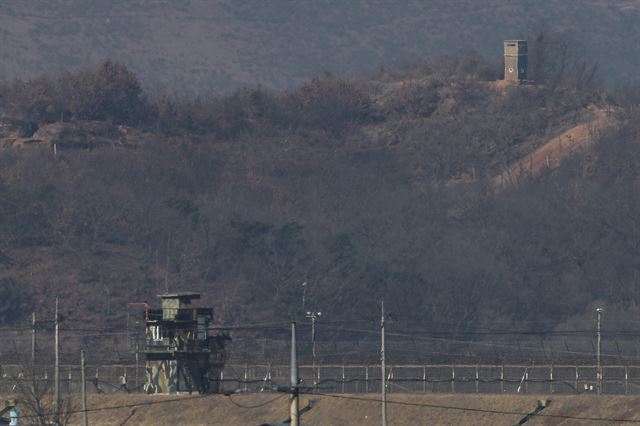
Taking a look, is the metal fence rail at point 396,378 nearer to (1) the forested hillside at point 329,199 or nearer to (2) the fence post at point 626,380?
(2) the fence post at point 626,380

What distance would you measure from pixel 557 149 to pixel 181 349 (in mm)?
78737

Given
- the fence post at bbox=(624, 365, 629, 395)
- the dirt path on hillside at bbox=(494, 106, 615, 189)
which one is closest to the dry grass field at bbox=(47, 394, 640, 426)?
the fence post at bbox=(624, 365, 629, 395)

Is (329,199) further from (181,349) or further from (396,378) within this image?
(181,349)

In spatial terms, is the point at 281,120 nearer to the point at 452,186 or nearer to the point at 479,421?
the point at 452,186

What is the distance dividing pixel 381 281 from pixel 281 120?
47.9 meters

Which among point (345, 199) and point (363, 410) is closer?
point (363, 410)

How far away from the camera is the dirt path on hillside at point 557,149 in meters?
152

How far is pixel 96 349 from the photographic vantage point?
101m

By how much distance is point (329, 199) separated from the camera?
476ft

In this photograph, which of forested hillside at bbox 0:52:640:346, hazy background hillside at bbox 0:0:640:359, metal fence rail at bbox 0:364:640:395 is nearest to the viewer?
metal fence rail at bbox 0:364:640:395

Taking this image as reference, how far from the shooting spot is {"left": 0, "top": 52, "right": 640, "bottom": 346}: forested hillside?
382 feet

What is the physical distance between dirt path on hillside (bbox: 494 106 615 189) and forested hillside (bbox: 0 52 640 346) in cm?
72

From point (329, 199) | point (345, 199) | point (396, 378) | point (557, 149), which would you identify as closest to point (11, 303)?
point (396, 378)

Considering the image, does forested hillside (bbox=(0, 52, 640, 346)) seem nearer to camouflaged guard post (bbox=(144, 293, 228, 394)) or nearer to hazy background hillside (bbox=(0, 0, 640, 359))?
hazy background hillside (bbox=(0, 0, 640, 359))
